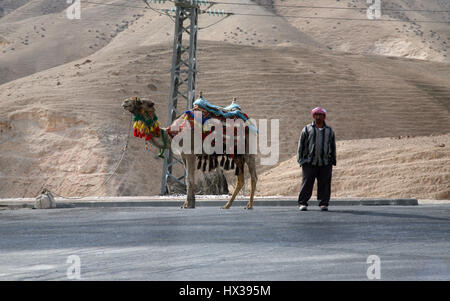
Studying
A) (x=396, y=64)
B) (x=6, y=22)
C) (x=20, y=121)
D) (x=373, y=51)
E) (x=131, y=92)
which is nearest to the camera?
(x=20, y=121)

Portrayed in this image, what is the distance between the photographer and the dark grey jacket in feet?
50.9

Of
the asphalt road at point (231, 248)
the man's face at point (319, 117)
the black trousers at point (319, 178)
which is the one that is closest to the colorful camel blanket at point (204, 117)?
the man's face at point (319, 117)

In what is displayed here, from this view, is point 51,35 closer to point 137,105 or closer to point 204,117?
point 137,105

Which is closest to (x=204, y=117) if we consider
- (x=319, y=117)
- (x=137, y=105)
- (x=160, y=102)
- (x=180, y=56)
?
(x=137, y=105)

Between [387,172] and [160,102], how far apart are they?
24931 mm

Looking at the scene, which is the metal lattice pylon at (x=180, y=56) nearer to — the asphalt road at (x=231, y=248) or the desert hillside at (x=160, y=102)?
the desert hillside at (x=160, y=102)

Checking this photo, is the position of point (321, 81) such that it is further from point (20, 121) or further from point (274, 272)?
point (274, 272)

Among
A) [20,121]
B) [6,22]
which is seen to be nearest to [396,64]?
[20,121]

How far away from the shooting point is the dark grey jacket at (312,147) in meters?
15.5

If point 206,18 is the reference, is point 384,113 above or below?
below

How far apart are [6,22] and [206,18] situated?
32699 millimetres

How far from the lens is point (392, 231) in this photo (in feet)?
37.1

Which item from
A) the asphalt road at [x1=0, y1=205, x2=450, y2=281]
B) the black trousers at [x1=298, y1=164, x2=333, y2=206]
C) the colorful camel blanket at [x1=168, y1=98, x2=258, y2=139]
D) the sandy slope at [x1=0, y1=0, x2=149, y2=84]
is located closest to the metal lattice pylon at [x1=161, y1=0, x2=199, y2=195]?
the colorful camel blanket at [x1=168, y1=98, x2=258, y2=139]
